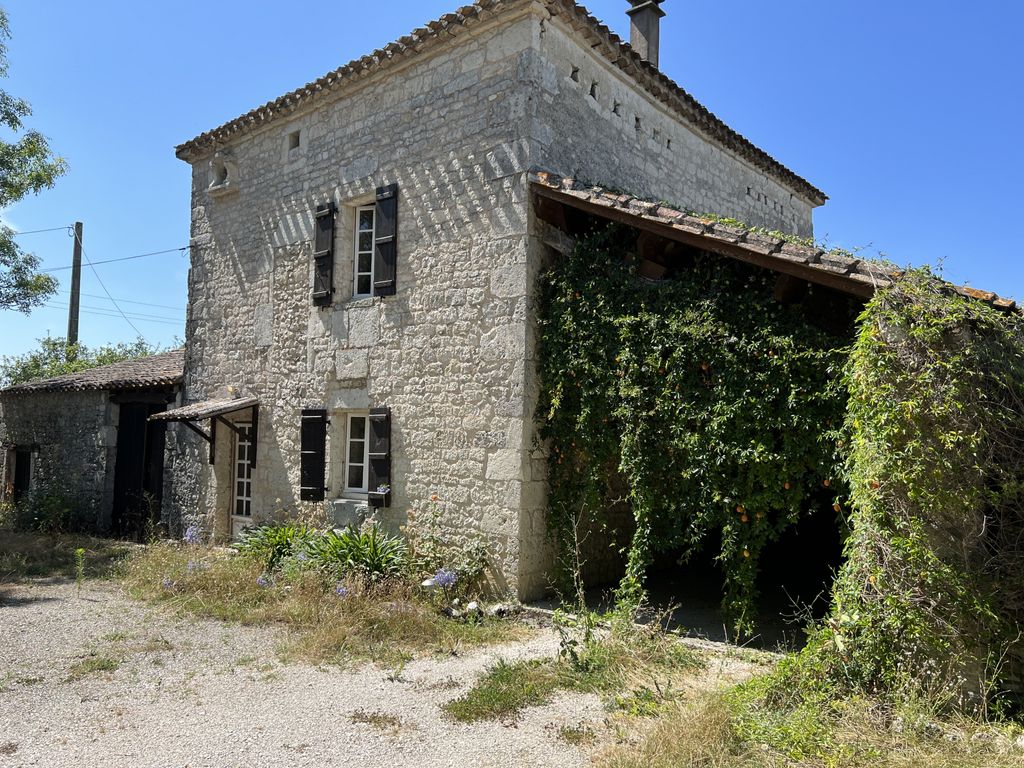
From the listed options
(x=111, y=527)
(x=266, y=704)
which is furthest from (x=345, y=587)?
(x=111, y=527)

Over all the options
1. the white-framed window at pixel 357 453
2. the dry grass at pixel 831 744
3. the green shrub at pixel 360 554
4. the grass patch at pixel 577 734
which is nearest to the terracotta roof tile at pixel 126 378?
the white-framed window at pixel 357 453

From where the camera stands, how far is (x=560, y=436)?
22.3 ft

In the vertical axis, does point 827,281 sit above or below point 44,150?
below

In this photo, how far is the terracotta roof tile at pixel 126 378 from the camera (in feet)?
37.2

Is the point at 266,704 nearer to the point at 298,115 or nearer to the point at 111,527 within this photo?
the point at 298,115

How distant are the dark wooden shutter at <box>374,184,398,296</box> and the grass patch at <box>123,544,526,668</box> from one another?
126 inches

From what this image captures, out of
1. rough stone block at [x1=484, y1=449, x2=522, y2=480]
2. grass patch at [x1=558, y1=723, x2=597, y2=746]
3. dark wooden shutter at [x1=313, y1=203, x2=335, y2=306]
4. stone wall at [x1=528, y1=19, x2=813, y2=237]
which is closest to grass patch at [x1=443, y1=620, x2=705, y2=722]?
grass patch at [x1=558, y1=723, x2=597, y2=746]

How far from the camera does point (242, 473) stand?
10164mm

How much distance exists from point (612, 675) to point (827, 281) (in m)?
3.09

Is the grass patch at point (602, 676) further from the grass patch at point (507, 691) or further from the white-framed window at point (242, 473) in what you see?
the white-framed window at point (242, 473)

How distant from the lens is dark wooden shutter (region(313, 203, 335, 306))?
8750mm

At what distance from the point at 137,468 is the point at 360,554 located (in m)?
6.59

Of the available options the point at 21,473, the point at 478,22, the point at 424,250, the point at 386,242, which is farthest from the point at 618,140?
the point at 21,473

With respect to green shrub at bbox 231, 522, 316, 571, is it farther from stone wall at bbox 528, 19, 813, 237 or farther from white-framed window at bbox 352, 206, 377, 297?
stone wall at bbox 528, 19, 813, 237
